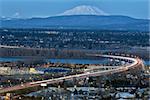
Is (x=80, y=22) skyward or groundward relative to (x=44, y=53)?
groundward

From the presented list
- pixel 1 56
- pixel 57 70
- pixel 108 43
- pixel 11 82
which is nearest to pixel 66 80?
pixel 11 82

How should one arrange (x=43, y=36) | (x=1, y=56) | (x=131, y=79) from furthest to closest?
(x=43, y=36) → (x=1, y=56) → (x=131, y=79)

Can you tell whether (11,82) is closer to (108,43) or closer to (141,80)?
(141,80)

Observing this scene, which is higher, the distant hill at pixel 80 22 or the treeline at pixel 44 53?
the treeline at pixel 44 53

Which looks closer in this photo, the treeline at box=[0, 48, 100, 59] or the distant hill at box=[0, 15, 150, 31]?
the treeline at box=[0, 48, 100, 59]

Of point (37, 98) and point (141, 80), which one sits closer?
point (37, 98)

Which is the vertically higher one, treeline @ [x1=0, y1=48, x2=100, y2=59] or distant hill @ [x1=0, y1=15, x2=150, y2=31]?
treeline @ [x1=0, y1=48, x2=100, y2=59]

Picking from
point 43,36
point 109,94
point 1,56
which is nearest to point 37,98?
point 109,94

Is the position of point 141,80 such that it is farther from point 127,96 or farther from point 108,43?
point 108,43

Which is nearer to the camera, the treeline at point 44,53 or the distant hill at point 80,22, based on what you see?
the treeline at point 44,53

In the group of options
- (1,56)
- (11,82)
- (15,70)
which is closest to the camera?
(11,82)

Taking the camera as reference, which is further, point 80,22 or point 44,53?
point 80,22
